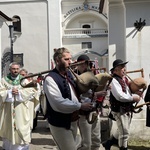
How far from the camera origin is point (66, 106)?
12.4 ft

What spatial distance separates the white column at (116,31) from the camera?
8434 millimetres

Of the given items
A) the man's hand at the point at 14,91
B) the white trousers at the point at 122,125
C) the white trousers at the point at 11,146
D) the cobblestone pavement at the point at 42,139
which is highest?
the man's hand at the point at 14,91

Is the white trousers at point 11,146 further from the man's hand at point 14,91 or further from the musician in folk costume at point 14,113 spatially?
the man's hand at point 14,91

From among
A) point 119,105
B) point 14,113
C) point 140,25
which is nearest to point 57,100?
point 119,105

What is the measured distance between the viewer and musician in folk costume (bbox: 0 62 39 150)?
20.7 ft

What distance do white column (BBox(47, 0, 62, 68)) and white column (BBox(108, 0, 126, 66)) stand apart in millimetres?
15975

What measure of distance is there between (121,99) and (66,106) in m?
2.04

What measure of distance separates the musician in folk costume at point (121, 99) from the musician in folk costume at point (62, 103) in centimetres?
172

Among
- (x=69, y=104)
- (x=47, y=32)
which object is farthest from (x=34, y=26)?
(x=69, y=104)

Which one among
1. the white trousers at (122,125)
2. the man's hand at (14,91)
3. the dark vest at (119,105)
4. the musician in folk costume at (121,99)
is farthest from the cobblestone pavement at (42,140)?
the man's hand at (14,91)

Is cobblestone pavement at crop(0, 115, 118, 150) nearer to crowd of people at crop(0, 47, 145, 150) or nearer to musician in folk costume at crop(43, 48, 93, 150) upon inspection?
crowd of people at crop(0, 47, 145, 150)

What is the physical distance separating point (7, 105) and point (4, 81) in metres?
0.49

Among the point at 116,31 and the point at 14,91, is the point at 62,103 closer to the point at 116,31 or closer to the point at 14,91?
the point at 14,91

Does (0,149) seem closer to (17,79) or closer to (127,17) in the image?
(17,79)
